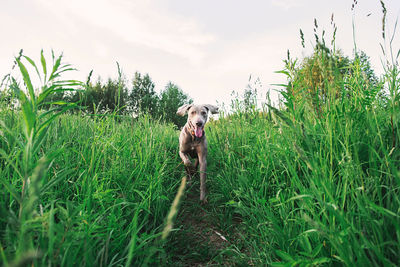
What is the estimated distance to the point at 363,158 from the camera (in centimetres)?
153

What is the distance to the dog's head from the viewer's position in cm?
373

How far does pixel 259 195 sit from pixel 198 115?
7.54 ft

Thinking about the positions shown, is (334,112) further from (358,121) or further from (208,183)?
(208,183)

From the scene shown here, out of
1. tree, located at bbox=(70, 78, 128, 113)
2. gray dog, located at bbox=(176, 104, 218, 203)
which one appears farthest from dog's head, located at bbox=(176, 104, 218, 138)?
tree, located at bbox=(70, 78, 128, 113)

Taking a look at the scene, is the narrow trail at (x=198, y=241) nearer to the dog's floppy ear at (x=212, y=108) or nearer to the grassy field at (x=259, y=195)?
the grassy field at (x=259, y=195)

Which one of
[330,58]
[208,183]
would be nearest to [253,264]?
[330,58]

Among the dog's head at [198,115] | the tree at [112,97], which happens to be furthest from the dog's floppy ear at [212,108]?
the tree at [112,97]

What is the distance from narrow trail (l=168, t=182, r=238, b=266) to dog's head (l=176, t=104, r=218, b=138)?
5.10 ft

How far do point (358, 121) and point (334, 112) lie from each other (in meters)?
0.19

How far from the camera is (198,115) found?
4027 millimetres

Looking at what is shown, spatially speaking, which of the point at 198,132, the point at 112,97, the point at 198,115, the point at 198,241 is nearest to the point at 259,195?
the point at 198,241

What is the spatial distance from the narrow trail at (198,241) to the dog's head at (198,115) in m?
1.55

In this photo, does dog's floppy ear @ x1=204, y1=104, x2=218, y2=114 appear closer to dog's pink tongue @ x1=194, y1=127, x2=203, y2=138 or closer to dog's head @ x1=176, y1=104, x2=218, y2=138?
dog's head @ x1=176, y1=104, x2=218, y2=138

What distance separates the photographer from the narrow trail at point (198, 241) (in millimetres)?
1695
